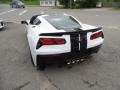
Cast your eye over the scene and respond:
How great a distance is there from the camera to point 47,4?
59125 millimetres

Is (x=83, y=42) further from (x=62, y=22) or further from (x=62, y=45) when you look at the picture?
(x=62, y=22)

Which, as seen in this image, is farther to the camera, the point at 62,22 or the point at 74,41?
the point at 62,22

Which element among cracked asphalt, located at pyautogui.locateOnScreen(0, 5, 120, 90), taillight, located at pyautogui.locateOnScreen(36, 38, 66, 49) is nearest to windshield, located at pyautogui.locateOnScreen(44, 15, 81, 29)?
taillight, located at pyautogui.locateOnScreen(36, 38, 66, 49)

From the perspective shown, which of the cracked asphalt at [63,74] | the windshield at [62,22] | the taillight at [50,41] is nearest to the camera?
the cracked asphalt at [63,74]

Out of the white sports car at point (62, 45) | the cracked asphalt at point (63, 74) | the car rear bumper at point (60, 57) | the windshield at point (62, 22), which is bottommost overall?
the cracked asphalt at point (63, 74)

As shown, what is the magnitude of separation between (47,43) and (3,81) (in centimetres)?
137

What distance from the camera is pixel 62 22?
5.94 metres

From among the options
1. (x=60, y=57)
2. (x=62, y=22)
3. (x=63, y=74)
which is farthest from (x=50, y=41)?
(x=62, y=22)

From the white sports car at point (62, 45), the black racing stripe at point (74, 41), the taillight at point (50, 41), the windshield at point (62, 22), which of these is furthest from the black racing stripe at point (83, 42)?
the windshield at point (62, 22)

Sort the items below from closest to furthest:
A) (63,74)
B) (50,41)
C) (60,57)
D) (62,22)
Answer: (50,41) → (60,57) → (63,74) → (62,22)

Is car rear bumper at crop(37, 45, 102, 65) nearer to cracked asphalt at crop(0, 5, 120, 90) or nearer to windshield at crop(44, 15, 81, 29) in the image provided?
cracked asphalt at crop(0, 5, 120, 90)

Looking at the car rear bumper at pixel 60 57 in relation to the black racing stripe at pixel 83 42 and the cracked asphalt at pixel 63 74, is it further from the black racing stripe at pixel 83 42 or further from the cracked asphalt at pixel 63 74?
the cracked asphalt at pixel 63 74

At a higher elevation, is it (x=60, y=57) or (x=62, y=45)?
(x=62, y=45)

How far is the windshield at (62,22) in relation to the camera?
5586 millimetres
